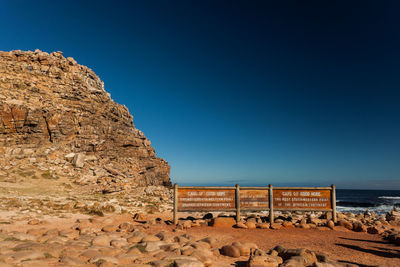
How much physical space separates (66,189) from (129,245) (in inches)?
870

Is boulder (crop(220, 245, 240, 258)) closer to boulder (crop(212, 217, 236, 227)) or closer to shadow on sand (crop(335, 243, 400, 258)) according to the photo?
boulder (crop(212, 217, 236, 227))

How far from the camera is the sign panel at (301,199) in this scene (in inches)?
506

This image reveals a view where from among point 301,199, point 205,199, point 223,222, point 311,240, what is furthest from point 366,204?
point 205,199

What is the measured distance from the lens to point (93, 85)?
49281mm

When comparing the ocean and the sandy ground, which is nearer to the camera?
the sandy ground

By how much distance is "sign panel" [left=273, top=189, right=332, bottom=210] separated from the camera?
42.2ft

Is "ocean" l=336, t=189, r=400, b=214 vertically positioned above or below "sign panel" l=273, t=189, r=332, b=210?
below

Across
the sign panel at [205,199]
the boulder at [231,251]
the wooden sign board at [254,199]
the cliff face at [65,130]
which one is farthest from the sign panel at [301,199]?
the cliff face at [65,130]

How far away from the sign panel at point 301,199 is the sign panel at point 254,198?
0.53 metres

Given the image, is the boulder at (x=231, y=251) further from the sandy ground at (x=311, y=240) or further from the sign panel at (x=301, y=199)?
the sign panel at (x=301, y=199)

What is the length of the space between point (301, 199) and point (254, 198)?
2.49 meters

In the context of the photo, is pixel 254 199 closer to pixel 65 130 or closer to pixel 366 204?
pixel 65 130

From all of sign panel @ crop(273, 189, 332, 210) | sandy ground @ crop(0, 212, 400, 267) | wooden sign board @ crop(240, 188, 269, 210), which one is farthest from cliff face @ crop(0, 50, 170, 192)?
sign panel @ crop(273, 189, 332, 210)

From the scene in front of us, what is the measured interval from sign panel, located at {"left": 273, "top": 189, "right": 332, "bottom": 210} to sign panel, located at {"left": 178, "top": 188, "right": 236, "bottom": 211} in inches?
98.9
